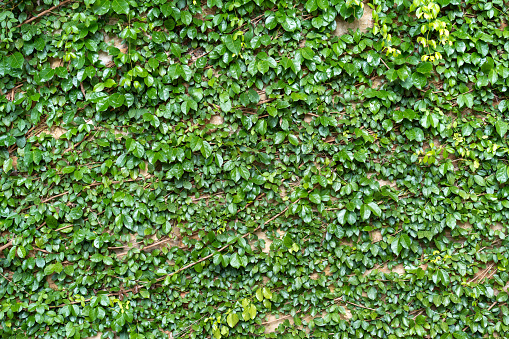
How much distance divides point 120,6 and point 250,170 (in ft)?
4.33

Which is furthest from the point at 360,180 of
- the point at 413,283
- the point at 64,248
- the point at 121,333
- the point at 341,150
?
the point at 64,248

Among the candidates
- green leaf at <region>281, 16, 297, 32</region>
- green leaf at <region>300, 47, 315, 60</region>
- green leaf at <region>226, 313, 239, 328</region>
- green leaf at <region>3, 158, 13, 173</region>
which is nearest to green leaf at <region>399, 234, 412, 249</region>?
green leaf at <region>226, 313, 239, 328</region>

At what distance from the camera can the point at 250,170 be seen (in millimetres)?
2277

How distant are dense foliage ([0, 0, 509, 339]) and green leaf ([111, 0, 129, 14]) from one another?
0.24 feet

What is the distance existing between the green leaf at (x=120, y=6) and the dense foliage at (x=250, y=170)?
0.07 m

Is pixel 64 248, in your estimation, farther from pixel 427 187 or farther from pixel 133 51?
pixel 427 187

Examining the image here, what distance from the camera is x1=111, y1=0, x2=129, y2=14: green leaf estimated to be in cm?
209

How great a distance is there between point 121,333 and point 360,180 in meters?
1.92

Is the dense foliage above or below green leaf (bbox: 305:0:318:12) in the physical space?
below

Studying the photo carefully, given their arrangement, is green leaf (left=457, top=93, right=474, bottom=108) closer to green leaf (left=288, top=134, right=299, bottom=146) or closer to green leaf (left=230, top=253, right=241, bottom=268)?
green leaf (left=288, top=134, right=299, bottom=146)

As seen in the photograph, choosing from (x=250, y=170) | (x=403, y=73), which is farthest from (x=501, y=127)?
(x=250, y=170)

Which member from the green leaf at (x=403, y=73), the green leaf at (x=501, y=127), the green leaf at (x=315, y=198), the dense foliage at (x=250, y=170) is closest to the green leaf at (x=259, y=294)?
the dense foliage at (x=250, y=170)

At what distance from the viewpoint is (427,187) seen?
2.29 m

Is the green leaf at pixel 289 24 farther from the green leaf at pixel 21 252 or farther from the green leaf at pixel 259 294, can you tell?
the green leaf at pixel 21 252
